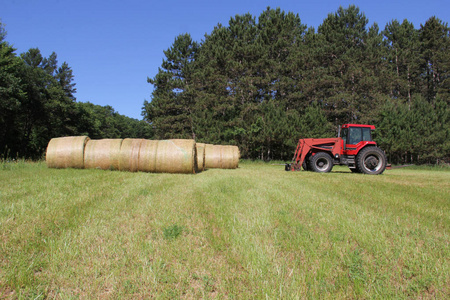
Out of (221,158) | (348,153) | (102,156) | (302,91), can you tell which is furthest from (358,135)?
(302,91)

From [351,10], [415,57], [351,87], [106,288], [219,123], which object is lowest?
[106,288]

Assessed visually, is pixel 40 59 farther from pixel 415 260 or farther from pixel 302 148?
pixel 415 260

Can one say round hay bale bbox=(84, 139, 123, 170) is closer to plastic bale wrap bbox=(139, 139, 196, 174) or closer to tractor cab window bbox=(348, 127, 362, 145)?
plastic bale wrap bbox=(139, 139, 196, 174)

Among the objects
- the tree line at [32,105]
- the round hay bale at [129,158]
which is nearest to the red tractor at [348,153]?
the round hay bale at [129,158]

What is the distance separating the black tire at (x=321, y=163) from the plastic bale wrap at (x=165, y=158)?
7.21 meters

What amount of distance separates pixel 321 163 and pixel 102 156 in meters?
11.3

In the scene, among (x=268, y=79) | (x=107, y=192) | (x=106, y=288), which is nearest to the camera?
(x=106, y=288)

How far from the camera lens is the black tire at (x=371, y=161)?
43.4 feet

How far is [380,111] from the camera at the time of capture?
2738cm

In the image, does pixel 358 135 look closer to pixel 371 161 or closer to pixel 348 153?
pixel 348 153

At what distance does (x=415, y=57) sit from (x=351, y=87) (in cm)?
1422

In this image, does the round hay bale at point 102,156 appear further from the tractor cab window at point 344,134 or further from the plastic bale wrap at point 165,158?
the tractor cab window at point 344,134

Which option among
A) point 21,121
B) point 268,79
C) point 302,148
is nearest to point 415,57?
point 268,79

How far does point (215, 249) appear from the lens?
279 cm
